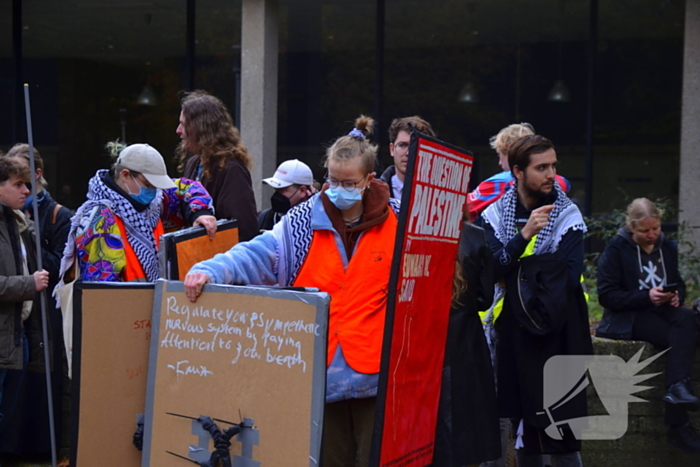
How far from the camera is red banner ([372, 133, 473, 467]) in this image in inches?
117

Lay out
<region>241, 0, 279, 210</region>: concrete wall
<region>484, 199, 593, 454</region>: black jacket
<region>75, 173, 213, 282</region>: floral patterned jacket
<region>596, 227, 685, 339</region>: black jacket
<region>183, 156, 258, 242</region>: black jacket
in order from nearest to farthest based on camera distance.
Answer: <region>75, 173, 213, 282</region>: floral patterned jacket < <region>484, 199, 593, 454</region>: black jacket < <region>183, 156, 258, 242</region>: black jacket < <region>596, 227, 685, 339</region>: black jacket < <region>241, 0, 279, 210</region>: concrete wall

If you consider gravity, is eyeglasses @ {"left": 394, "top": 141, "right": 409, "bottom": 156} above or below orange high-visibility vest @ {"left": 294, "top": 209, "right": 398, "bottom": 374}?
above

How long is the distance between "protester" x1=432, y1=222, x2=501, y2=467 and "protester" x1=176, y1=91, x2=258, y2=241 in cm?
145

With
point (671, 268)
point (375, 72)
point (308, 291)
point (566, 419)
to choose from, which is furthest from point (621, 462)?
point (375, 72)

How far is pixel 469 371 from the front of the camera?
396 centimetres

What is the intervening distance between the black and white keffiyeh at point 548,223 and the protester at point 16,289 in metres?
2.51

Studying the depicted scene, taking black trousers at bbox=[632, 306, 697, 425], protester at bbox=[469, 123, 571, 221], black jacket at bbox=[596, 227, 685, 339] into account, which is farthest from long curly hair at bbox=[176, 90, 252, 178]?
black trousers at bbox=[632, 306, 697, 425]

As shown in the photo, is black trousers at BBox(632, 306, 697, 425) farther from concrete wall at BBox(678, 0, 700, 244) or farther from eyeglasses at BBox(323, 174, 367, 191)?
concrete wall at BBox(678, 0, 700, 244)

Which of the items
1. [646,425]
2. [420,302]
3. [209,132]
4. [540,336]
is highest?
[209,132]

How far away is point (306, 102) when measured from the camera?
11.9 meters

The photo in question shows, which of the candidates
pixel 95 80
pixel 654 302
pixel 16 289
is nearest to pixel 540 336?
pixel 654 302

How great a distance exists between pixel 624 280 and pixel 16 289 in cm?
376

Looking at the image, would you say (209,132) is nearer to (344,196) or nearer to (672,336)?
(344,196)

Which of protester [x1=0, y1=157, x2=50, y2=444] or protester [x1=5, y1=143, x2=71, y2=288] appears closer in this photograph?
protester [x1=0, y1=157, x2=50, y2=444]
